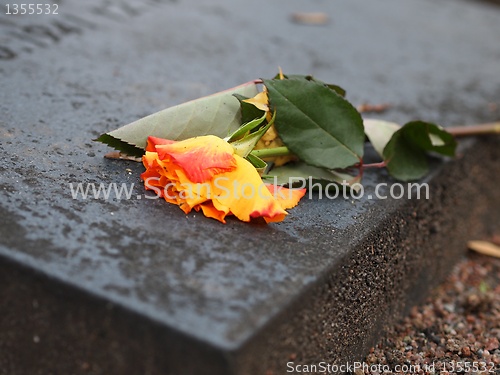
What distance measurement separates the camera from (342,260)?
1147mm

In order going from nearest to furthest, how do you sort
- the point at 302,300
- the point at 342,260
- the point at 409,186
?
the point at 302,300, the point at 342,260, the point at 409,186

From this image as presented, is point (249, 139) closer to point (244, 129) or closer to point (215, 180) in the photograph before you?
point (244, 129)

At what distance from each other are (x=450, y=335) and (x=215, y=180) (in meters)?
0.72

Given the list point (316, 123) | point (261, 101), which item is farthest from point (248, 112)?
point (316, 123)

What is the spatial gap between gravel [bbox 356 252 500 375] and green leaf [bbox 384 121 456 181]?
0.34 m

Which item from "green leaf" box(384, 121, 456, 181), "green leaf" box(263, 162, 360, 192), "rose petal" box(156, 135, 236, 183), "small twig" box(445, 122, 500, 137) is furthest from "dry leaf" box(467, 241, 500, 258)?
"rose petal" box(156, 135, 236, 183)

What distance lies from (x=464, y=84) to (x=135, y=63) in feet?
3.72

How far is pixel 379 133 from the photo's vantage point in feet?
5.20

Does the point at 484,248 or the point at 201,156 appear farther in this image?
the point at 484,248

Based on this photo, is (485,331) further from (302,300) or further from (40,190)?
(40,190)

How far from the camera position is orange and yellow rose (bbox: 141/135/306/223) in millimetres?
1104

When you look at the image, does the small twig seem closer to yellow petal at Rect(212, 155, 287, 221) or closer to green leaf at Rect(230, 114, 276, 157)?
green leaf at Rect(230, 114, 276, 157)

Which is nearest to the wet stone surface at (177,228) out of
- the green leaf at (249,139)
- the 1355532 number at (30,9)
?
the 1355532 number at (30,9)

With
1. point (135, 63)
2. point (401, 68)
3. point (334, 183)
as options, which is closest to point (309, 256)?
point (334, 183)
